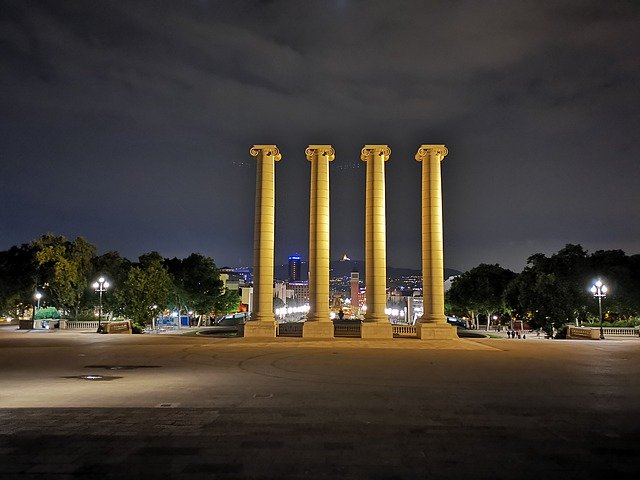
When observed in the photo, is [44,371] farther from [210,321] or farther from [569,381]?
[210,321]

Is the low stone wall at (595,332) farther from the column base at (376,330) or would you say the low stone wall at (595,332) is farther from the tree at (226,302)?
the tree at (226,302)

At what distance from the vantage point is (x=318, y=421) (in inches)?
464

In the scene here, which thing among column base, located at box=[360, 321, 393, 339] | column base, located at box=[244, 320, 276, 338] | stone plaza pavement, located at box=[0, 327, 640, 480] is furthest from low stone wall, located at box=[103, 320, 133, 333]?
stone plaza pavement, located at box=[0, 327, 640, 480]

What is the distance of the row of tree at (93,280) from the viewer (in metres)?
57.3

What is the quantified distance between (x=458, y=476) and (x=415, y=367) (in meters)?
14.6

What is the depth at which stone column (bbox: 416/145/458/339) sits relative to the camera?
141ft

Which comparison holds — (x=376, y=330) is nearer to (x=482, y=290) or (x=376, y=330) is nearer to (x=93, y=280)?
(x=93, y=280)

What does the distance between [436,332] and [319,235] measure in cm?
1327

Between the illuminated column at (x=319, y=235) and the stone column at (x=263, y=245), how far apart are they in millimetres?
3531

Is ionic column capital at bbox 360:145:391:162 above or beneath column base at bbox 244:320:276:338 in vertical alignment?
above

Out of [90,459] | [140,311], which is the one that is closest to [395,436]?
[90,459]

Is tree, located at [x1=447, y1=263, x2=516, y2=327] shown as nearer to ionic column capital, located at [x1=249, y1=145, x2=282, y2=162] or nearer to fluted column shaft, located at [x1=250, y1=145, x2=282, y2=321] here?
fluted column shaft, located at [x1=250, y1=145, x2=282, y2=321]

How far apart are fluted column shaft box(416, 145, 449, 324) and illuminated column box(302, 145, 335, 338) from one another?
8730mm

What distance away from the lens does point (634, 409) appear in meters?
13.5
